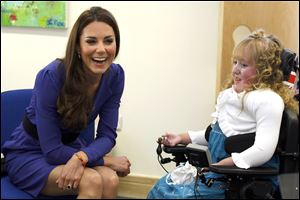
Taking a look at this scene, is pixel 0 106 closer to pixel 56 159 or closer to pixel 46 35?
pixel 56 159

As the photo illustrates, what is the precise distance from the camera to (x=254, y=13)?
198 cm

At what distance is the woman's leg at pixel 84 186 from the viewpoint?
1243mm

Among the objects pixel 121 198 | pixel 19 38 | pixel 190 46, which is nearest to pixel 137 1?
pixel 190 46

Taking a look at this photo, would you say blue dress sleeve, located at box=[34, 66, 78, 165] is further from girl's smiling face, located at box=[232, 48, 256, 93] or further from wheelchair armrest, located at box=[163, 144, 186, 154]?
girl's smiling face, located at box=[232, 48, 256, 93]

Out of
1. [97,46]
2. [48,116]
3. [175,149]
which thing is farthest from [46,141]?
[175,149]

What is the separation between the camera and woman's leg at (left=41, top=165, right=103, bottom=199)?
124 cm

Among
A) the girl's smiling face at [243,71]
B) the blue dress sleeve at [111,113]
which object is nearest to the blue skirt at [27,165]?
the blue dress sleeve at [111,113]

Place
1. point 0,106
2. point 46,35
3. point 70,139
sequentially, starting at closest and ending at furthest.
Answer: point 70,139 → point 0,106 → point 46,35

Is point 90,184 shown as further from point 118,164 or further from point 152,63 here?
point 152,63

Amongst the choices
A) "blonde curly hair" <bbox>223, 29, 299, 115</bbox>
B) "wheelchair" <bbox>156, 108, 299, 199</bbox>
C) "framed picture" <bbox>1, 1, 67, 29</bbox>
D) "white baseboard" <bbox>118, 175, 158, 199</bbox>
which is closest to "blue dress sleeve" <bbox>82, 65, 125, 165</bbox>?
"white baseboard" <bbox>118, 175, 158, 199</bbox>

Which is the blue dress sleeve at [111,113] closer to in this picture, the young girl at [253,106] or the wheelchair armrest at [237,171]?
the young girl at [253,106]

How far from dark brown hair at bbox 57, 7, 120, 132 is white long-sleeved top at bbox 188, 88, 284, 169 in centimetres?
51

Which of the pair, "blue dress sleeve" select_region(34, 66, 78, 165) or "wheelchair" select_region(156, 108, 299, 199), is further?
"blue dress sleeve" select_region(34, 66, 78, 165)

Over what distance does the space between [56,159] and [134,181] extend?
2.29 feet
